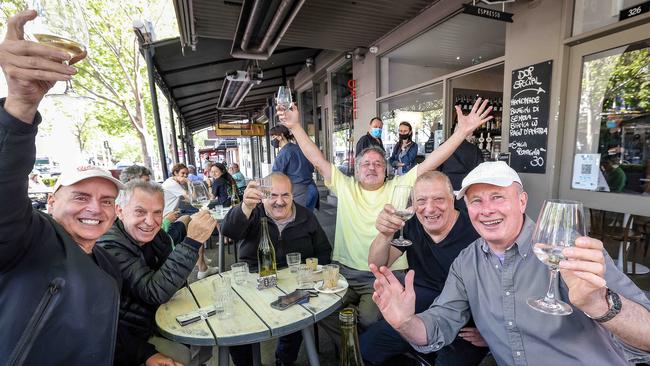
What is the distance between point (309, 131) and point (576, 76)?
7.85m

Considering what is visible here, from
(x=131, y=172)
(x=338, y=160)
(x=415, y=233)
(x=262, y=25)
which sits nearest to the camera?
(x=415, y=233)

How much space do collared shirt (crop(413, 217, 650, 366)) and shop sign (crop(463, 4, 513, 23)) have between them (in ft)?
7.86

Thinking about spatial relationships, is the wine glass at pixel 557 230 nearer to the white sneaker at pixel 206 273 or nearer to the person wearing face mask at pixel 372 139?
the person wearing face mask at pixel 372 139

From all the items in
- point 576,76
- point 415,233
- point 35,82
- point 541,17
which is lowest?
point 415,233

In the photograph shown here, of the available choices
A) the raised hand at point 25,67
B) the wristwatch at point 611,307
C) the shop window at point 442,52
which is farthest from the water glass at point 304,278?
the shop window at point 442,52

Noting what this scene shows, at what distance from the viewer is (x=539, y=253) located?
981 millimetres

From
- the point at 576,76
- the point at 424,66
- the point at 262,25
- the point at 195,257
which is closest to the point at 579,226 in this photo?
the point at 195,257

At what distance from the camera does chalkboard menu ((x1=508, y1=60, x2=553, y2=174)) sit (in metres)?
3.06

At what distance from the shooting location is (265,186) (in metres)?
2.32

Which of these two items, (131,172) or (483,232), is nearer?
(483,232)

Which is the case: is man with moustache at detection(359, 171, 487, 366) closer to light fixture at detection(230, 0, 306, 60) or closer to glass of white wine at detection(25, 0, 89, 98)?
glass of white wine at detection(25, 0, 89, 98)

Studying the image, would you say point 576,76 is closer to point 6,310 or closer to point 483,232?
point 483,232

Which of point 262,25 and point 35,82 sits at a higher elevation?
point 262,25

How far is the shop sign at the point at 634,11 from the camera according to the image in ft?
7.78
